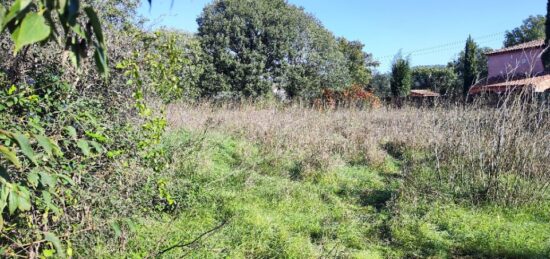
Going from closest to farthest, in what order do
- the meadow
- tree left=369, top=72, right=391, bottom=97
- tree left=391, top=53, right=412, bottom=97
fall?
the meadow, tree left=391, top=53, right=412, bottom=97, tree left=369, top=72, right=391, bottom=97

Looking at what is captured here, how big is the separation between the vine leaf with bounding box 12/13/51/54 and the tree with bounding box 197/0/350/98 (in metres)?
19.2

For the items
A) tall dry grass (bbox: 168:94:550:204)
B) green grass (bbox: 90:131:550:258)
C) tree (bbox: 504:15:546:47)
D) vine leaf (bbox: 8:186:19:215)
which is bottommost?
green grass (bbox: 90:131:550:258)

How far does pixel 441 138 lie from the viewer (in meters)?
6.78

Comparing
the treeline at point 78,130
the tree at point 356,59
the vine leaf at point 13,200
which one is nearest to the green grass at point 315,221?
the treeline at point 78,130

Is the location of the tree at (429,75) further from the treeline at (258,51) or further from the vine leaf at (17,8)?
the vine leaf at (17,8)

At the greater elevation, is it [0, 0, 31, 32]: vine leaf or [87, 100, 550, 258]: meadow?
[0, 0, 31, 32]: vine leaf

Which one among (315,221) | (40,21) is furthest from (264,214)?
(40,21)

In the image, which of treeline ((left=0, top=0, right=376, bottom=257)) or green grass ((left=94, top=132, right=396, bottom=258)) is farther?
green grass ((left=94, top=132, right=396, bottom=258))

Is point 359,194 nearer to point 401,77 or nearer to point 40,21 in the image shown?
point 40,21

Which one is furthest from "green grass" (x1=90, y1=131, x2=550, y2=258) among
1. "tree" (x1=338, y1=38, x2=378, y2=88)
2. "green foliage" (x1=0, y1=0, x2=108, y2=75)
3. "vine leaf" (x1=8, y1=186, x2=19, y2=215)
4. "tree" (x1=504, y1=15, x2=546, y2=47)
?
"tree" (x1=504, y1=15, x2=546, y2=47)

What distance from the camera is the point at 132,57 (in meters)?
3.81

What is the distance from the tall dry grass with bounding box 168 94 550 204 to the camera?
5.43 meters

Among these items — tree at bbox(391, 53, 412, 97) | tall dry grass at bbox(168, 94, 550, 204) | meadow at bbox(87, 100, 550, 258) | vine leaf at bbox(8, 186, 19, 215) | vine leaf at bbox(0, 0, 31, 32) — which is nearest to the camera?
vine leaf at bbox(0, 0, 31, 32)

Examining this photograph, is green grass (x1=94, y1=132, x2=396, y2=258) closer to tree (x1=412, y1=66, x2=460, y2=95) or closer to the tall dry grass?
the tall dry grass
